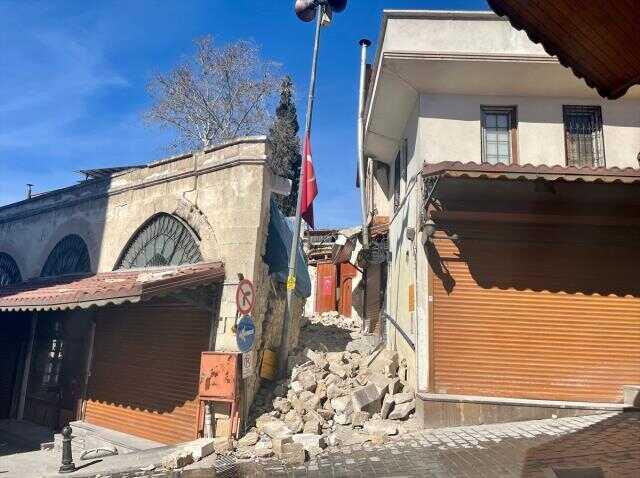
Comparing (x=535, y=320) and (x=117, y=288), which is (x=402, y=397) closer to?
(x=535, y=320)

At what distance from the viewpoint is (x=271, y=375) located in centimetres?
997

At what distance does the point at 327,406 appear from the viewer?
29.9 ft

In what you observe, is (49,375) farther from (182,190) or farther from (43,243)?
(182,190)

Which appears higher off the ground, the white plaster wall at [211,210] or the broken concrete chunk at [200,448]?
the white plaster wall at [211,210]

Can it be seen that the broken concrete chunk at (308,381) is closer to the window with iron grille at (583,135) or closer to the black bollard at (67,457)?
the black bollard at (67,457)

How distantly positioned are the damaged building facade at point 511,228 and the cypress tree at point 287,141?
19804mm

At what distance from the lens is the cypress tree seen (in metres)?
30.2

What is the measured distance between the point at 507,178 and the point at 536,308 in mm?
2789

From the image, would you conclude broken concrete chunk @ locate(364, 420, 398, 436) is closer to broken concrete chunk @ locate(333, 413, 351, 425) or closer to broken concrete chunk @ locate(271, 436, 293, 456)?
broken concrete chunk @ locate(333, 413, 351, 425)

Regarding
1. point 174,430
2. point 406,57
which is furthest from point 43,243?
point 406,57

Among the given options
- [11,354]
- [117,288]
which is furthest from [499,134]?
[11,354]

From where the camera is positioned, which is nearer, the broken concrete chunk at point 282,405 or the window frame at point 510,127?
the broken concrete chunk at point 282,405

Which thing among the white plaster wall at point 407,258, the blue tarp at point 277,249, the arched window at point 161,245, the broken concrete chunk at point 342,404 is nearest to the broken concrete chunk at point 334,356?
the white plaster wall at point 407,258

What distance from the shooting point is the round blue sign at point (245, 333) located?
8.38 metres
